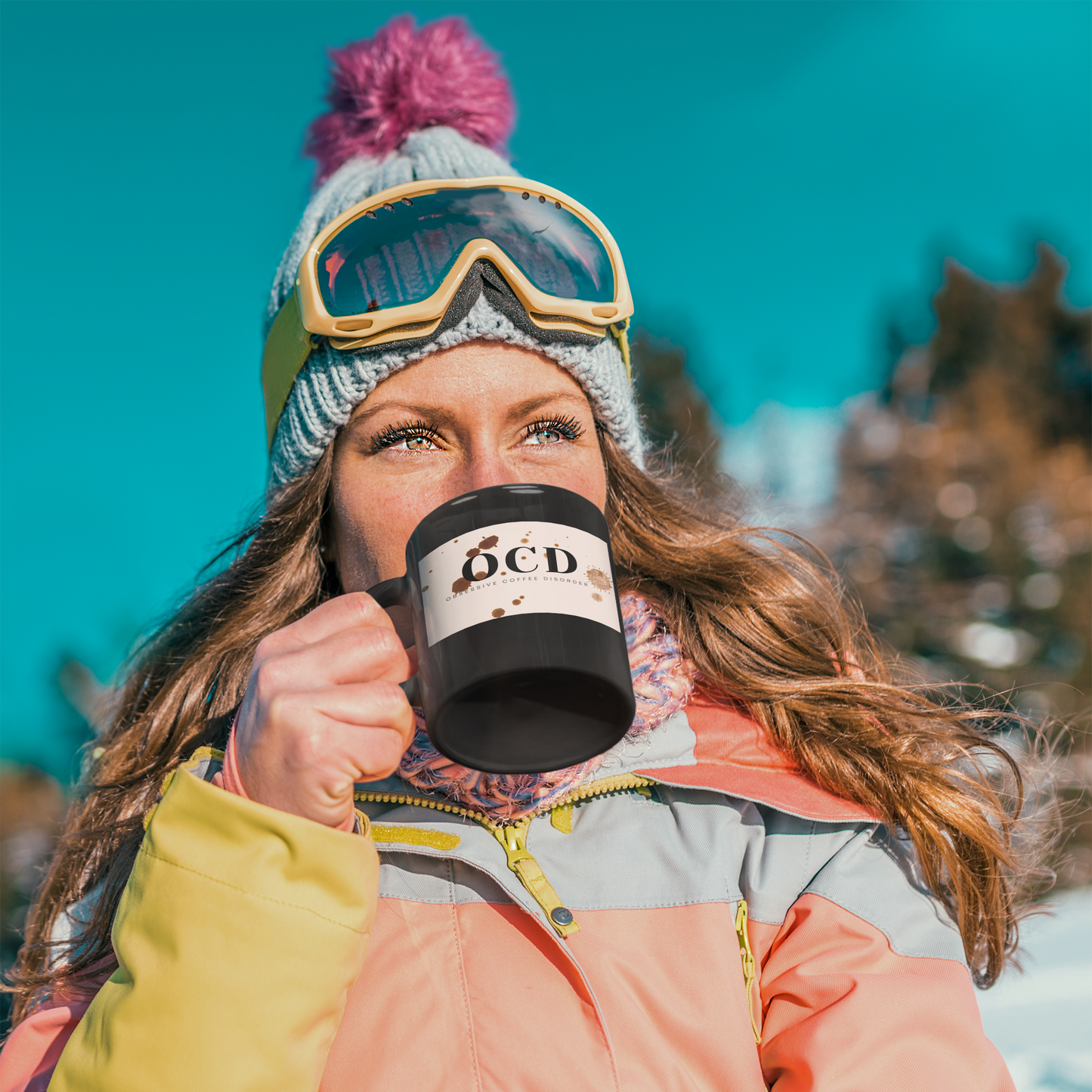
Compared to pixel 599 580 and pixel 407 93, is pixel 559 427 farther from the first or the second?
pixel 407 93

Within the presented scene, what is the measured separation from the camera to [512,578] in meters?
1.28

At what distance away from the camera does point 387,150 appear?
2598 millimetres

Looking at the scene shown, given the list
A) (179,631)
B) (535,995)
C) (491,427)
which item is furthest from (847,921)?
(179,631)

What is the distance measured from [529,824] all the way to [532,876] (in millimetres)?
128

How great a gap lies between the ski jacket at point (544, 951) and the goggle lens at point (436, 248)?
1.03 meters

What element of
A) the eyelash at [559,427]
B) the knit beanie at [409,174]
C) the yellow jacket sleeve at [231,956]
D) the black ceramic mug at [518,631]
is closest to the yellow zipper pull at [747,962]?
the black ceramic mug at [518,631]

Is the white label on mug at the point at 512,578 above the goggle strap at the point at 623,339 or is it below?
below

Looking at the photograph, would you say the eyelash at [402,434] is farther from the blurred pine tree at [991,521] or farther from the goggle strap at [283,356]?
Result: the blurred pine tree at [991,521]

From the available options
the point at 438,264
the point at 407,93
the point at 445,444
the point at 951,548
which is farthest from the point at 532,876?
the point at 951,548

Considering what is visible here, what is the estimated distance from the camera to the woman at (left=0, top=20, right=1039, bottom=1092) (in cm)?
135

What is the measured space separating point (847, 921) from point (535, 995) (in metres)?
0.57

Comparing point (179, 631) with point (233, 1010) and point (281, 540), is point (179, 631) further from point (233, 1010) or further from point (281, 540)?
point (233, 1010)

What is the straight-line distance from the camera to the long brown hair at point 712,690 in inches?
77.0

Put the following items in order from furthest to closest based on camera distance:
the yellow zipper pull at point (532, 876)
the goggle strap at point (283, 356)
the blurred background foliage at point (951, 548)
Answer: the blurred background foliage at point (951, 548) < the goggle strap at point (283, 356) < the yellow zipper pull at point (532, 876)
